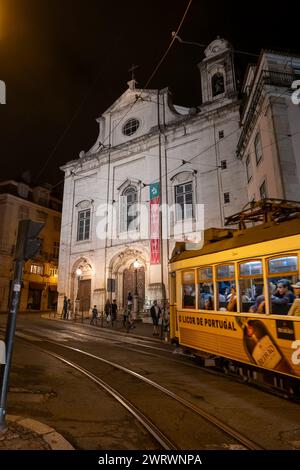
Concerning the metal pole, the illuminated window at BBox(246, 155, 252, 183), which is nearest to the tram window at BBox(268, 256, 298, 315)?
the metal pole

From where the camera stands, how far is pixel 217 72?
24031 millimetres

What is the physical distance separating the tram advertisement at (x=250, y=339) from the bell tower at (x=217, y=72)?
1939 centimetres

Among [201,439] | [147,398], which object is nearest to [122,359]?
[147,398]

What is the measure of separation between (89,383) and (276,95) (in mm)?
14795

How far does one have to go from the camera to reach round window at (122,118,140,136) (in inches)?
1076

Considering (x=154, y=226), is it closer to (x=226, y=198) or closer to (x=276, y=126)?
(x=226, y=198)

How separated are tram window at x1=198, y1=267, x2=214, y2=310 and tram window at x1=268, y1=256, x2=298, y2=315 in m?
1.82

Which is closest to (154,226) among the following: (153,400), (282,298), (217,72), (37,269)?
(217,72)

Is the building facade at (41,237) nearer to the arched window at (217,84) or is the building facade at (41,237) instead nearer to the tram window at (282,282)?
the arched window at (217,84)

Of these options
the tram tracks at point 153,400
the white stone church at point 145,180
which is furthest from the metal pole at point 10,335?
the white stone church at point 145,180

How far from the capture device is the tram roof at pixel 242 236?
19.7ft

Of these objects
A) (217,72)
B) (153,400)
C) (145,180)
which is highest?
(217,72)

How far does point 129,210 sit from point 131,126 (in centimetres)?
813

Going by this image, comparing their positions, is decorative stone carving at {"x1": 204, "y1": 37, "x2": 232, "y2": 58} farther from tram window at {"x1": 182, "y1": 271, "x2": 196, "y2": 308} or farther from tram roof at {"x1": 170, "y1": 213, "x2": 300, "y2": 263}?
tram window at {"x1": 182, "y1": 271, "x2": 196, "y2": 308}
